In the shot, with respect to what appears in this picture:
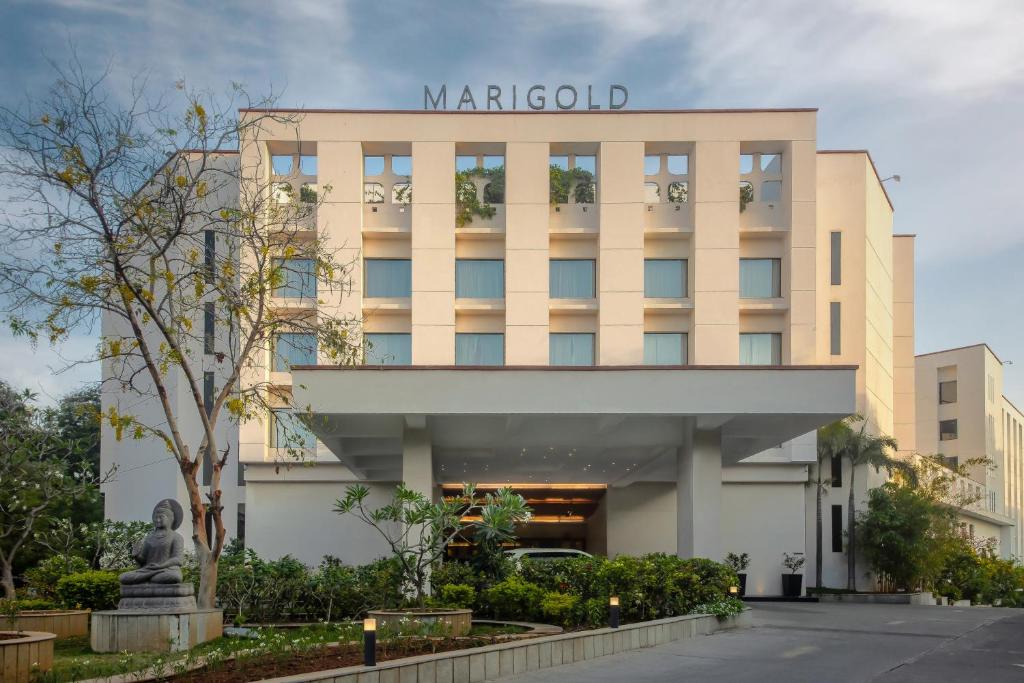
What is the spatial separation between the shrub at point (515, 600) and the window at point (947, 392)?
6228 cm

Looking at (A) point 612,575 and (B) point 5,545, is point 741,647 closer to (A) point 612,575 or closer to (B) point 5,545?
(A) point 612,575

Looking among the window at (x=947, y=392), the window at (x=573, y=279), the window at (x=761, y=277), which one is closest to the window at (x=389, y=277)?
the window at (x=573, y=279)

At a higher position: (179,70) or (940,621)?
(179,70)

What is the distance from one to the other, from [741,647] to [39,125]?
13.1 meters

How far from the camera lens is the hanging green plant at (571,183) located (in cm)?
3981

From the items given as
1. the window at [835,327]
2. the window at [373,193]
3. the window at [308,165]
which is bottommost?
the window at [835,327]

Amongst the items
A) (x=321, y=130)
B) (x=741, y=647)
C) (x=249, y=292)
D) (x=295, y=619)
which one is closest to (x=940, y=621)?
(x=741, y=647)

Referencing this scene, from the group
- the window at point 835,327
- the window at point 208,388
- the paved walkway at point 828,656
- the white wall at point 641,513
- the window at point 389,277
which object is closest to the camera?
the paved walkway at point 828,656

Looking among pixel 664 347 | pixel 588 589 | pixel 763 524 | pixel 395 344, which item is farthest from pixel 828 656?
pixel 395 344

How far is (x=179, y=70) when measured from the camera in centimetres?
1703

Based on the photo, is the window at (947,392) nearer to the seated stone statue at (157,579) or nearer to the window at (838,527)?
the window at (838,527)

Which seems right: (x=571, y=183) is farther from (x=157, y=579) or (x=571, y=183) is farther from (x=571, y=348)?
(x=157, y=579)

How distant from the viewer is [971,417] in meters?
71.9

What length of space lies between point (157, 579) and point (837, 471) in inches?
1234
